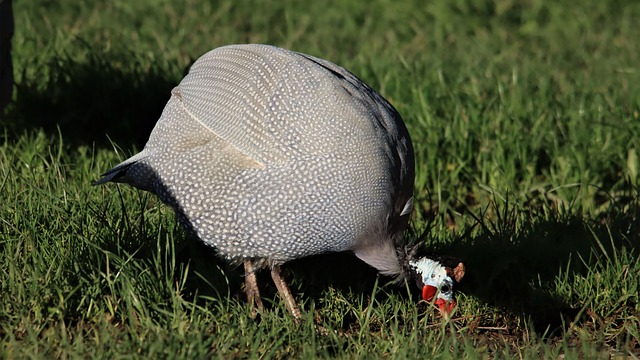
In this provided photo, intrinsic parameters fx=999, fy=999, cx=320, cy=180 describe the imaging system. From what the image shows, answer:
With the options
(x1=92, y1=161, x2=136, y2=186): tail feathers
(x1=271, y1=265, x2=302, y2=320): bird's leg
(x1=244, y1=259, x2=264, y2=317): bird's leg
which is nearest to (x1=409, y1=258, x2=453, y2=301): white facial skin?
(x1=271, y1=265, x2=302, y2=320): bird's leg

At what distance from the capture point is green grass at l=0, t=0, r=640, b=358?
10.6 feet

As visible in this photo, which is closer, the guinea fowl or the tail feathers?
the guinea fowl

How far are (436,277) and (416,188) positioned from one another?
4.86 ft

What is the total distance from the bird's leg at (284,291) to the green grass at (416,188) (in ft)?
0.15

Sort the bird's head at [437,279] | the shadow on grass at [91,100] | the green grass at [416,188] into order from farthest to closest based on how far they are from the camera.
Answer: the shadow on grass at [91,100] < the bird's head at [437,279] < the green grass at [416,188]

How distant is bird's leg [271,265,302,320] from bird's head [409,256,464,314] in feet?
1.47

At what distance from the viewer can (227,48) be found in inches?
147

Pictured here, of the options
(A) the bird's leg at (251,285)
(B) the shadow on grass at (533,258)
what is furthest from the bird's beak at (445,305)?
(A) the bird's leg at (251,285)

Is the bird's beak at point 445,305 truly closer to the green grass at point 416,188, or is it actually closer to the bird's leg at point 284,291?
the green grass at point 416,188

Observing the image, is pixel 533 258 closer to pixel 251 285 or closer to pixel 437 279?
pixel 437 279

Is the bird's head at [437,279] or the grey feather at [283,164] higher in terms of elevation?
the grey feather at [283,164]

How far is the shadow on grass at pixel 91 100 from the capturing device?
4.95m

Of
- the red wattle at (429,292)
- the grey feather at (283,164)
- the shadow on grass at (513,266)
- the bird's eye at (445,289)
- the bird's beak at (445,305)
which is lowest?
the shadow on grass at (513,266)

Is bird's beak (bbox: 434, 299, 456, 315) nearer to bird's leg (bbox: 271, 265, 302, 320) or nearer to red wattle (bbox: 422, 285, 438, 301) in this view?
red wattle (bbox: 422, 285, 438, 301)
